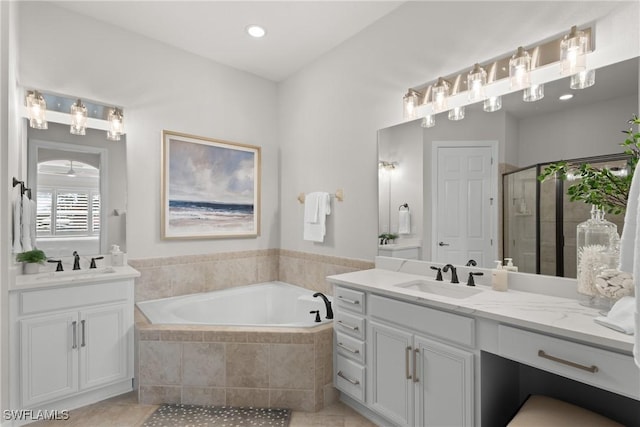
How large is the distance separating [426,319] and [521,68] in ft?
4.78

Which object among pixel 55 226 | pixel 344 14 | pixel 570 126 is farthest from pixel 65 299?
pixel 570 126

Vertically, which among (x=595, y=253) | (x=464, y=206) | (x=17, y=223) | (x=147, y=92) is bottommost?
(x=595, y=253)

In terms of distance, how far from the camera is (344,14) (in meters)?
2.62

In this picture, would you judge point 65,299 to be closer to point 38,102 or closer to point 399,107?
point 38,102

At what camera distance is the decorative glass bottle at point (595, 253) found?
4.76 feet

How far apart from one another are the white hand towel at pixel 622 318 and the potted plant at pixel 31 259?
10.4 ft

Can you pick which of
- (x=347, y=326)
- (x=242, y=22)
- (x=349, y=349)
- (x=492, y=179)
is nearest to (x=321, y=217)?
(x=347, y=326)

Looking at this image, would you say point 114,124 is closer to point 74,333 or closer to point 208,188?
point 208,188

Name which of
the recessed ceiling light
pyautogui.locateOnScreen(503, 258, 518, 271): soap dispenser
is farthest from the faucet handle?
the recessed ceiling light

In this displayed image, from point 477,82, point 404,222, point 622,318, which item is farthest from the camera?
point 404,222

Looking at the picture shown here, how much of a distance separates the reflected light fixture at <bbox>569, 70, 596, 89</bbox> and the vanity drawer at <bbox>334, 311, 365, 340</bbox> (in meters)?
1.71

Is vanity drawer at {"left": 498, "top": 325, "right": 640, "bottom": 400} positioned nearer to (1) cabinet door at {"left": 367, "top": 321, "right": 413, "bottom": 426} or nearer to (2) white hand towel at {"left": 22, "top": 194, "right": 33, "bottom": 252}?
(1) cabinet door at {"left": 367, "top": 321, "right": 413, "bottom": 426}

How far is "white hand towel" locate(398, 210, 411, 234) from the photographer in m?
2.45

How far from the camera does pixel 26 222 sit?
2180mm
